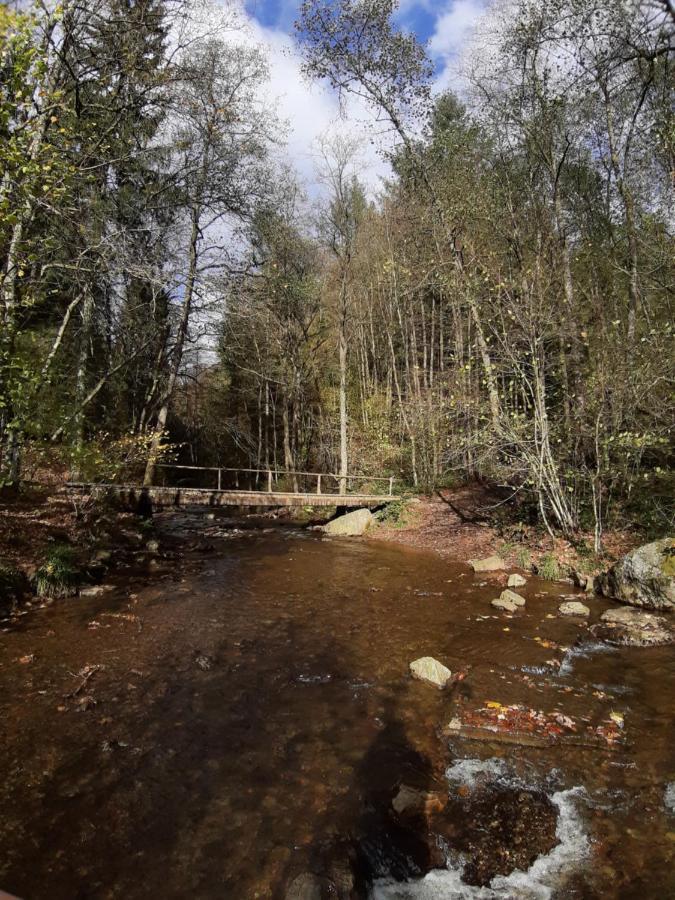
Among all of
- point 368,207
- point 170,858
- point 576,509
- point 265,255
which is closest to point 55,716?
point 170,858

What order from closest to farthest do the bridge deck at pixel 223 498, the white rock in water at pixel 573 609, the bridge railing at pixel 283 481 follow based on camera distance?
the white rock in water at pixel 573 609
the bridge deck at pixel 223 498
the bridge railing at pixel 283 481

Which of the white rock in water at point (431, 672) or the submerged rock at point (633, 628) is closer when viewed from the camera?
the white rock in water at point (431, 672)

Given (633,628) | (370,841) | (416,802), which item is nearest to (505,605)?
(633,628)

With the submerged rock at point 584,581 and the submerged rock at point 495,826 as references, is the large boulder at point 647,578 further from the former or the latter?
the submerged rock at point 495,826

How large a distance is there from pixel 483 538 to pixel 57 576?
9.38 metres

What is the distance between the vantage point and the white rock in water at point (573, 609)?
7390mm

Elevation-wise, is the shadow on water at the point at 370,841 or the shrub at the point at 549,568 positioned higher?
the shrub at the point at 549,568

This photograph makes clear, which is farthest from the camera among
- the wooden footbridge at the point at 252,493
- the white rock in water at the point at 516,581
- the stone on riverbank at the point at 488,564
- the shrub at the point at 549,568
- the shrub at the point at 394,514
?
the shrub at the point at 394,514

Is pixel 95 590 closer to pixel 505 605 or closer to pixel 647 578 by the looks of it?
pixel 505 605

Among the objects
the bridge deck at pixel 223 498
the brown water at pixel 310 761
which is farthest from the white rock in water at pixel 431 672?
the bridge deck at pixel 223 498

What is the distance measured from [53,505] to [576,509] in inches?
434

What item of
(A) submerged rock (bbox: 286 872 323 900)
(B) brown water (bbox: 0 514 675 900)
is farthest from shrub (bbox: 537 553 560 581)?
(A) submerged rock (bbox: 286 872 323 900)

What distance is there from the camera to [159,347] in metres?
17.2

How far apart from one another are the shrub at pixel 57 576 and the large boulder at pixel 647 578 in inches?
348
